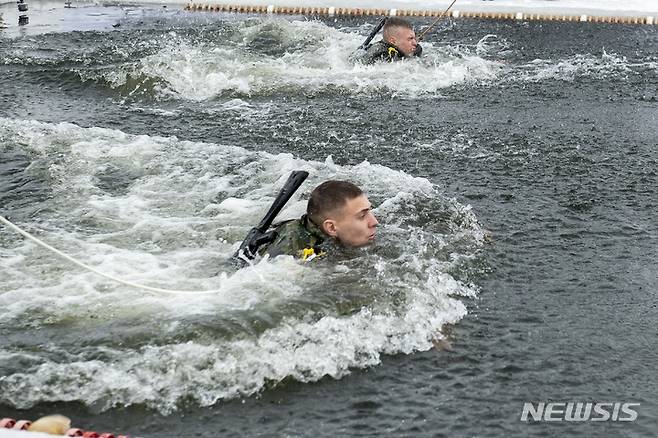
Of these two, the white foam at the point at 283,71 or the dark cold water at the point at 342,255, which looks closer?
the dark cold water at the point at 342,255

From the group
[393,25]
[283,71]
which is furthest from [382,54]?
[283,71]

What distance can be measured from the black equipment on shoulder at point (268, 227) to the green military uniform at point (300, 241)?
0.19 ft

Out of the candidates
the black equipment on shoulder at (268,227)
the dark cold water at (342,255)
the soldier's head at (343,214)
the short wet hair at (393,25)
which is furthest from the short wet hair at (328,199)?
the short wet hair at (393,25)

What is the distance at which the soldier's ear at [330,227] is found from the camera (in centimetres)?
607

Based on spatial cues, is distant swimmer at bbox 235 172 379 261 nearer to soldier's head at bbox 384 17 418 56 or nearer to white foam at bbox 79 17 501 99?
white foam at bbox 79 17 501 99

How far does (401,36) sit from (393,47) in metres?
0.22

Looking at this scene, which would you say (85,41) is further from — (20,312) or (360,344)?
(360,344)

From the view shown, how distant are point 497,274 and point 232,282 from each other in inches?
65.6

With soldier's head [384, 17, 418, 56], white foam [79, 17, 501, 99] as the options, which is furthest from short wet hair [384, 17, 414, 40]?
white foam [79, 17, 501, 99]

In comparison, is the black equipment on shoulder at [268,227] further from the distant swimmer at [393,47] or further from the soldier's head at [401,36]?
the soldier's head at [401,36]

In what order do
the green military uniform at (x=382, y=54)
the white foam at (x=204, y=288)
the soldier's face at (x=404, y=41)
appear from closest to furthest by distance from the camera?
the white foam at (x=204, y=288) → the green military uniform at (x=382, y=54) → the soldier's face at (x=404, y=41)

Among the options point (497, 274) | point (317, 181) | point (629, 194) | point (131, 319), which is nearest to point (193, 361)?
point (131, 319)

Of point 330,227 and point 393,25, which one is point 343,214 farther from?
point 393,25

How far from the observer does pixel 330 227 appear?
6.09m
